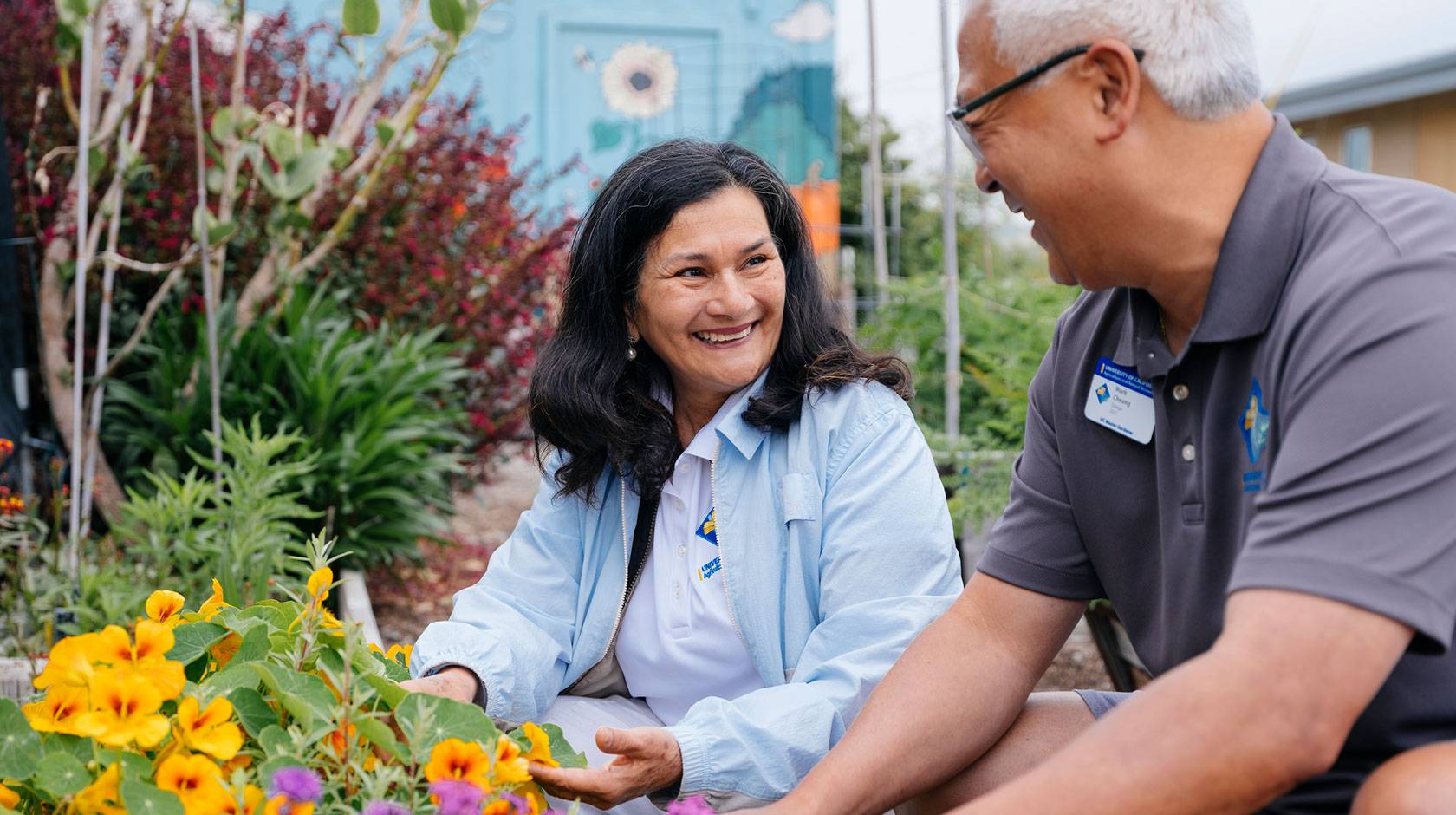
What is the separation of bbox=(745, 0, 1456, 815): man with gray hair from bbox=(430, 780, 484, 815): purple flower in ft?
1.51

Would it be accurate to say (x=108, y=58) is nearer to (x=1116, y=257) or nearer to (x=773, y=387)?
(x=773, y=387)

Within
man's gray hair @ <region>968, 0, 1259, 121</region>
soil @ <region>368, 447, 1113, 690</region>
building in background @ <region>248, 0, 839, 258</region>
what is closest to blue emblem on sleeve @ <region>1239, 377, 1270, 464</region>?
man's gray hair @ <region>968, 0, 1259, 121</region>

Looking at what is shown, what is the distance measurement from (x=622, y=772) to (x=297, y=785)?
1.81 feet

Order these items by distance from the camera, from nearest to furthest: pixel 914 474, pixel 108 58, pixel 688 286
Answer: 1. pixel 914 474
2. pixel 688 286
3. pixel 108 58

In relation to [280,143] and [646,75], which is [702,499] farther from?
[646,75]

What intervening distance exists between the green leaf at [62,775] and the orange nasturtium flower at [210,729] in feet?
0.31

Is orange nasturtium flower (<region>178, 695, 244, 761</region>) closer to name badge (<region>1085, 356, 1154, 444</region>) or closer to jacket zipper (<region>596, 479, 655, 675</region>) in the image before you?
jacket zipper (<region>596, 479, 655, 675</region>)

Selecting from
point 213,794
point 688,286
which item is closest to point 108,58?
point 688,286

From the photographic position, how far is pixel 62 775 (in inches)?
49.0

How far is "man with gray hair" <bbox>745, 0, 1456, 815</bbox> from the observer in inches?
43.6

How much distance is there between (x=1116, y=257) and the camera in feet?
4.55

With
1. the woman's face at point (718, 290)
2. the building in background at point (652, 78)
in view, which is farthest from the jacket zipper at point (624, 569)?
the building in background at point (652, 78)

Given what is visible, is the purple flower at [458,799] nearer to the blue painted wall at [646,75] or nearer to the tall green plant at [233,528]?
the tall green plant at [233,528]

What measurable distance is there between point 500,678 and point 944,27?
113 inches
